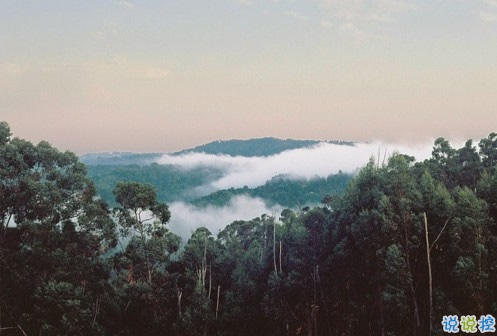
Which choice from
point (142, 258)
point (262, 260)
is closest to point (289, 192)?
point (262, 260)

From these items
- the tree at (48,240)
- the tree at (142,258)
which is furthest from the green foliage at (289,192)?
the tree at (48,240)

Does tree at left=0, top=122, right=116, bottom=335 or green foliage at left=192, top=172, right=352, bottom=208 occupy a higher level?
tree at left=0, top=122, right=116, bottom=335

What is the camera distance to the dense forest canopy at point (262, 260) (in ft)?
62.1

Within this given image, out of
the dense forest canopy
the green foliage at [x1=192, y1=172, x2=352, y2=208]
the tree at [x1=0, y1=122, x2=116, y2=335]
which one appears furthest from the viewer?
the green foliage at [x1=192, y1=172, x2=352, y2=208]

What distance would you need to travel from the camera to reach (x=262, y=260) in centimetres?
2728

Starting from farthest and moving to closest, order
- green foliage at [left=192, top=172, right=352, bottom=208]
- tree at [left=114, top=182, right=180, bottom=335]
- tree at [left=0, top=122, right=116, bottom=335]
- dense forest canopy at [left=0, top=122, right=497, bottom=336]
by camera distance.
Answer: green foliage at [left=192, top=172, right=352, bottom=208]
tree at [left=114, top=182, right=180, bottom=335]
tree at [left=0, top=122, right=116, bottom=335]
dense forest canopy at [left=0, top=122, right=497, bottom=336]

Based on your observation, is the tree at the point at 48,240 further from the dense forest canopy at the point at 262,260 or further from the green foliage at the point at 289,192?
the green foliage at the point at 289,192

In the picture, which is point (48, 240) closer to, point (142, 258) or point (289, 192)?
point (142, 258)

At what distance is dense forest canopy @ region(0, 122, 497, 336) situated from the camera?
18922mm

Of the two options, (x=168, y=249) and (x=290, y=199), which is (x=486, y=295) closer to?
(x=168, y=249)

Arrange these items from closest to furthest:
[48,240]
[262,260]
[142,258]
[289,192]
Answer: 1. [48,240]
2. [142,258]
3. [262,260]
4. [289,192]

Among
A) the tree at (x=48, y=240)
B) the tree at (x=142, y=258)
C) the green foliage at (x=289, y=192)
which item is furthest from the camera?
the green foliage at (x=289, y=192)

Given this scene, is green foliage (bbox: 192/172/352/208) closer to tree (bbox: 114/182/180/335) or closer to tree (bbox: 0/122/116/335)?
tree (bbox: 114/182/180/335)

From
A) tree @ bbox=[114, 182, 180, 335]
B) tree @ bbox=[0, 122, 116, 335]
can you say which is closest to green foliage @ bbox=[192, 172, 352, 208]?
tree @ bbox=[114, 182, 180, 335]
